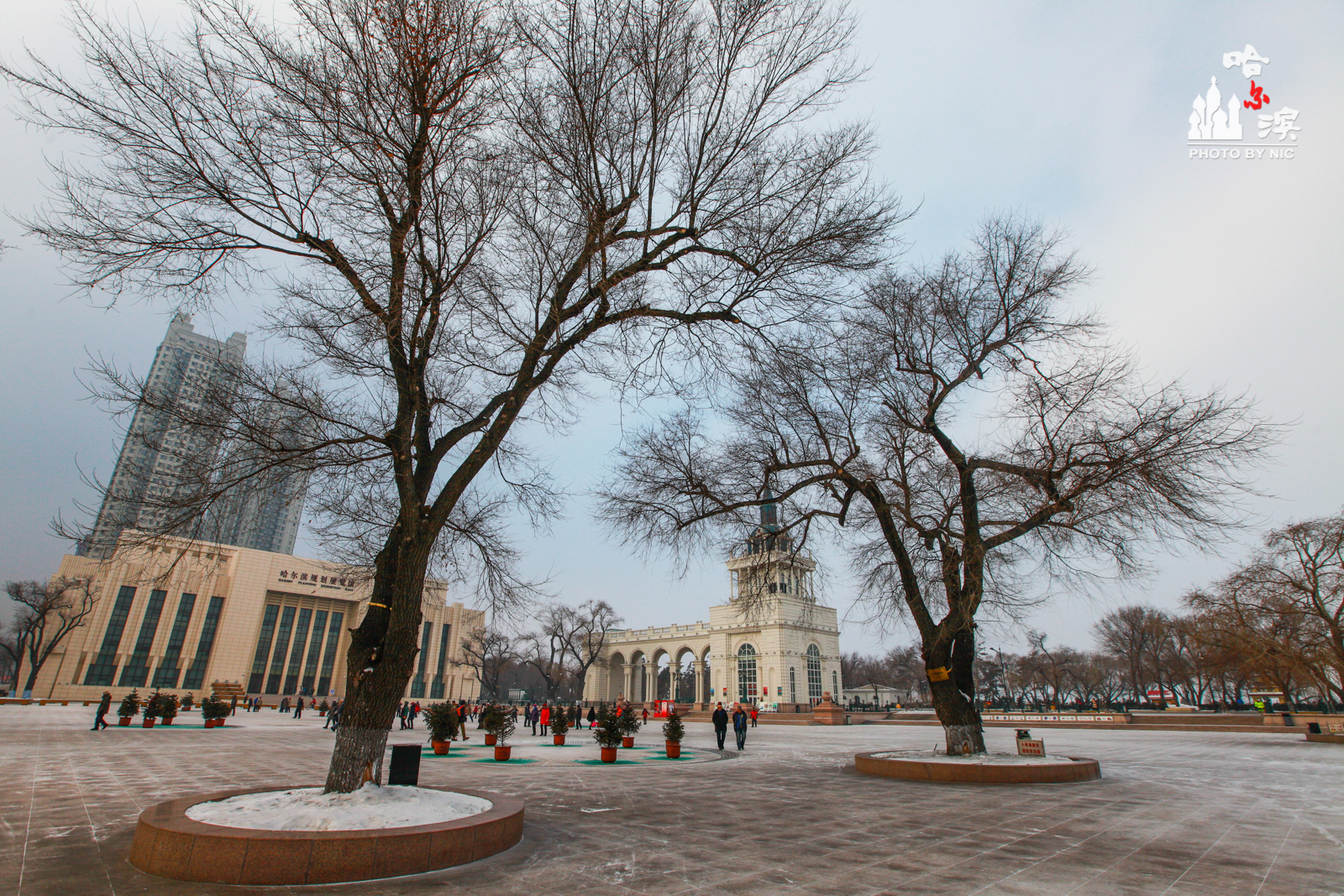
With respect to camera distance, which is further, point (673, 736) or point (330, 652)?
point (330, 652)

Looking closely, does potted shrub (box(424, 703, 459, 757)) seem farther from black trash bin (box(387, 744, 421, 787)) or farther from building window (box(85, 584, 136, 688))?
building window (box(85, 584, 136, 688))

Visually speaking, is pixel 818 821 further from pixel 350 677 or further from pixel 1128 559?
pixel 1128 559

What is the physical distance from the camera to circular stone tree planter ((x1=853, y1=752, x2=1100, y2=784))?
9.24m

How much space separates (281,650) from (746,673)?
4200cm

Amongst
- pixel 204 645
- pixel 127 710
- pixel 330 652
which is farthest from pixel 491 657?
pixel 127 710

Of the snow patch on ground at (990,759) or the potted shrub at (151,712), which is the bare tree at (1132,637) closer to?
the snow patch on ground at (990,759)

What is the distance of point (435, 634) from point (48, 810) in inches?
2348

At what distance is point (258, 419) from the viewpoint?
227 inches

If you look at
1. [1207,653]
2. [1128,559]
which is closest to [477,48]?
[1128,559]

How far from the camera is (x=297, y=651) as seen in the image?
5544 cm

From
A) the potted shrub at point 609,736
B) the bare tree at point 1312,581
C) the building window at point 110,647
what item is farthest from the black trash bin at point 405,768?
the building window at point 110,647

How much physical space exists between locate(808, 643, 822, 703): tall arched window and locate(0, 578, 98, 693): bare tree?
173 ft

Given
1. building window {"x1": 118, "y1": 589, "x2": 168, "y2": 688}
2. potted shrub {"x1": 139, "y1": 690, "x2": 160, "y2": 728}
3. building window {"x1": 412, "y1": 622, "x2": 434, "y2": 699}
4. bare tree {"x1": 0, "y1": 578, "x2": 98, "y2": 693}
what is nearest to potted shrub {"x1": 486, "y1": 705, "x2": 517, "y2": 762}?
potted shrub {"x1": 139, "y1": 690, "x2": 160, "y2": 728}

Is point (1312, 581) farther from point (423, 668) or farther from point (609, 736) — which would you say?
point (423, 668)
